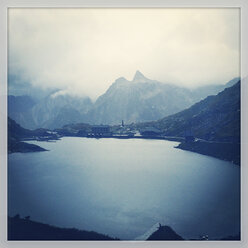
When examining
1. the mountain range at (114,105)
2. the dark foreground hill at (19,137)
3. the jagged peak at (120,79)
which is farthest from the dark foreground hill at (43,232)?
the jagged peak at (120,79)

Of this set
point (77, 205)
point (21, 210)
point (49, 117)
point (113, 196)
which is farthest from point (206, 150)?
point (21, 210)

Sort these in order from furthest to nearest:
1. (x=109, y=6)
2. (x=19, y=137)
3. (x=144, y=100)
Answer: (x=144, y=100)
(x=19, y=137)
(x=109, y=6)

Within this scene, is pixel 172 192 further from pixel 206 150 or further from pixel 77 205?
pixel 77 205

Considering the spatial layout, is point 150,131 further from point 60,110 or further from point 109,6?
point 109,6

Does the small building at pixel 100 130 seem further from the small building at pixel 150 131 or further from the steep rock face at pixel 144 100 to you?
the small building at pixel 150 131

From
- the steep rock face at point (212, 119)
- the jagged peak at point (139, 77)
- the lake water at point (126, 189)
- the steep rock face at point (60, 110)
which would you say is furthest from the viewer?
the steep rock face at point (60, 110)

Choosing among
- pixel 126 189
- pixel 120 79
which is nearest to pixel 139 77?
pixel 120 79

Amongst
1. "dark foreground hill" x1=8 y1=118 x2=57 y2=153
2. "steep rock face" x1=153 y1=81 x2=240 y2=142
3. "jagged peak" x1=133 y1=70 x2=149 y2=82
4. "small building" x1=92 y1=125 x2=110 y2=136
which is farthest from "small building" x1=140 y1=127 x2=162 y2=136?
"dark foreground hill" x1=8 y1=118 x2=57 y2=153
